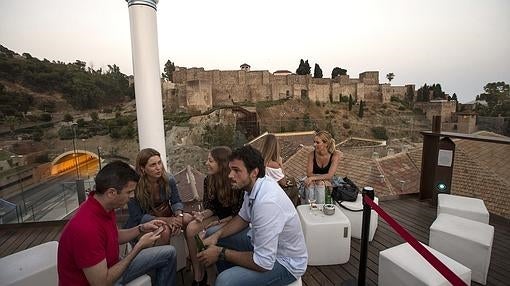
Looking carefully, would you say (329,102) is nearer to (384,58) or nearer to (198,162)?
(384,58)

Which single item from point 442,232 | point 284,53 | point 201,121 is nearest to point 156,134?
point 442,232

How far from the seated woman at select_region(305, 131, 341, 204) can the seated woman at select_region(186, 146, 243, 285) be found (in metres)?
0.91

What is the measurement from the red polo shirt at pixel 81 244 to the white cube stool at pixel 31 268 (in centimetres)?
58

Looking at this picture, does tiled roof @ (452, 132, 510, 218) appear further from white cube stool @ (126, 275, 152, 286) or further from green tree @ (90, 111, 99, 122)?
green tree @ (90, 111, 99, 122)

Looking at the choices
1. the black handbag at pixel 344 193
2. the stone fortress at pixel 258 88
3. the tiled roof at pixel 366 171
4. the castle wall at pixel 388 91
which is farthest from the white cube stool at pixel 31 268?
the castle wall at pixel 388 91

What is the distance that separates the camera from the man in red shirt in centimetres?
87

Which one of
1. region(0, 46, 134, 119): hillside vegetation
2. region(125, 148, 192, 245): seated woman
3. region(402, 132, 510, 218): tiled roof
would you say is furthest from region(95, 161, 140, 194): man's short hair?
region(0, 46, 134, 119): hillside vegetation

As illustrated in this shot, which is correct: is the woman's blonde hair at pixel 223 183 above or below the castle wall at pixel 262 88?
below

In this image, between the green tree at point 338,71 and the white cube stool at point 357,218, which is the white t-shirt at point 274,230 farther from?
the green tree at point 338,71

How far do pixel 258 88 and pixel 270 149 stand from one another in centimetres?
2904

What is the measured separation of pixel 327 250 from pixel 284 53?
33.4 m

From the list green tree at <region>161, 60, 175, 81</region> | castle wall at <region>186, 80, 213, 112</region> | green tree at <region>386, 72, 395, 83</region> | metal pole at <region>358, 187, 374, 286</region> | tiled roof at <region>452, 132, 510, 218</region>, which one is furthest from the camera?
green tree at <region>386, 72, 395, 83</region>

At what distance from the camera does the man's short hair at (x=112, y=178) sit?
3.27 feet

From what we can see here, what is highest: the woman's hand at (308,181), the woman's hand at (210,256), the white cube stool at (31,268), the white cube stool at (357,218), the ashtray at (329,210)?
the woman's hand at (210,256)
